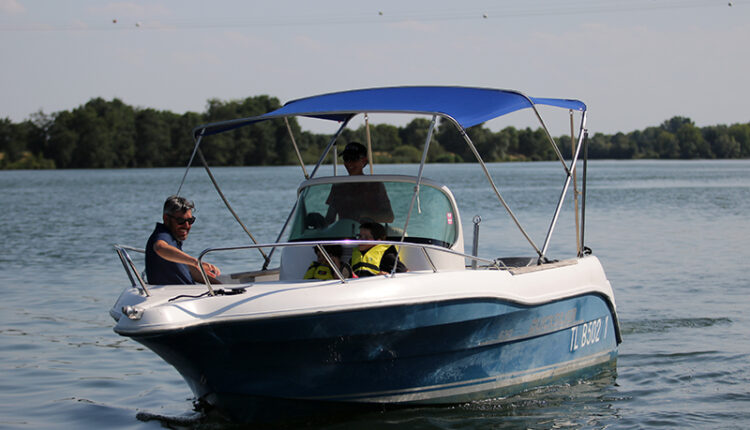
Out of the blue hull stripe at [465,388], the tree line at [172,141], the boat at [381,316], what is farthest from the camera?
the tree line at [172,141]

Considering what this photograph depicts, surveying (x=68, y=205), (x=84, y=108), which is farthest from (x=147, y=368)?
(x=84, y=108)

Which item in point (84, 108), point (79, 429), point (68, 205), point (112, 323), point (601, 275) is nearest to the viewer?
point (79, 429)

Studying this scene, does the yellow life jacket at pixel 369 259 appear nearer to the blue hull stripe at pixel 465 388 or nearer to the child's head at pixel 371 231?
the child's head at pixel 371 231

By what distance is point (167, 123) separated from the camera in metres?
124

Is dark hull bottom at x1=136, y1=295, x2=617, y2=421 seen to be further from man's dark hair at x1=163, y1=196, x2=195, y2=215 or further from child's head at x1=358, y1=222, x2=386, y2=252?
man's dark hair at x1=163, y1=196, x2=195, y2=215

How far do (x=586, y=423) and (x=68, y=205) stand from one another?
36723mm

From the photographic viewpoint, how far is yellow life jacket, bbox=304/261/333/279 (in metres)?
6.87

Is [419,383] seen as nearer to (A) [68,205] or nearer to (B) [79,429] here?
(B) [79,429]

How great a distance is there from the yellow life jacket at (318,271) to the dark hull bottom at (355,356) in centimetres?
76

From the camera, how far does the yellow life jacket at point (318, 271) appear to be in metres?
6.87

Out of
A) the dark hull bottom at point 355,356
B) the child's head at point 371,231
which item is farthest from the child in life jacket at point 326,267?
the dark hull bottom at point 355,356

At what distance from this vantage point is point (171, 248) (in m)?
6.75

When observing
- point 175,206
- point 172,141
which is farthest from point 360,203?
point 172,141

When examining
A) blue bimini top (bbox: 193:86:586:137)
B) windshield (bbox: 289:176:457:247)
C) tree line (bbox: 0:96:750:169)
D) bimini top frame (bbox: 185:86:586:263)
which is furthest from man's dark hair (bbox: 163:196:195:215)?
tree line (bbox: 0:96:750:169)
